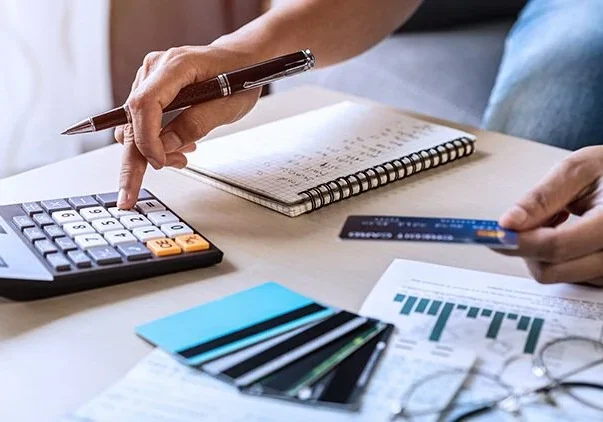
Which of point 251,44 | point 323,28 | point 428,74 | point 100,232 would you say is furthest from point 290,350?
point 428,74

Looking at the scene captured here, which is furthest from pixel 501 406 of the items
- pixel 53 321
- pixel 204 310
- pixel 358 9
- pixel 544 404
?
pixel 358 9

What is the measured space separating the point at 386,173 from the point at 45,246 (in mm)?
362

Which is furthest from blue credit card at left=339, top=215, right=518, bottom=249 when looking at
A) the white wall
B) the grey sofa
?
the white wall

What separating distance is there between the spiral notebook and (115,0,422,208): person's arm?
0.15 feet

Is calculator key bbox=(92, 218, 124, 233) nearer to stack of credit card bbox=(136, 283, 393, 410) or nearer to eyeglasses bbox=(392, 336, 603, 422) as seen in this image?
stack of credit card bbox=(136, 283, 393, 410)

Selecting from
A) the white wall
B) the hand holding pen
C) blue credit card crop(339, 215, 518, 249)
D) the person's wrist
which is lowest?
the white wall

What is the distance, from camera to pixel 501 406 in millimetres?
567

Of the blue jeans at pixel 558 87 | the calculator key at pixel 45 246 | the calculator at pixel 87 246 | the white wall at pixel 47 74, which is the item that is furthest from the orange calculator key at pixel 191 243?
the white wall at pixel 47 74

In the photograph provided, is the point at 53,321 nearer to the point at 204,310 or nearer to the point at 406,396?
the point at 204,310

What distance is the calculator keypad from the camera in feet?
2.38

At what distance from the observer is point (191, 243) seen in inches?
29.8

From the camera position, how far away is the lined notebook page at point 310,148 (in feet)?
2.99

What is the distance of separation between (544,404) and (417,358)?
0.30 ft

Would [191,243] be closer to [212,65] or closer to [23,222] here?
[23,222]
